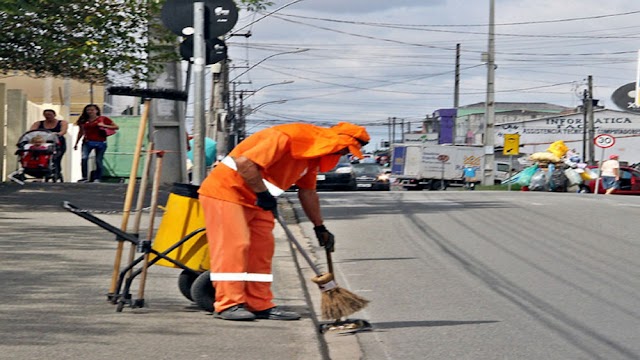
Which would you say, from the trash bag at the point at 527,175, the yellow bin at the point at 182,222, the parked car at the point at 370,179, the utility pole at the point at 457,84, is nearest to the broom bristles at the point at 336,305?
the yellow bin at the point at 182,222

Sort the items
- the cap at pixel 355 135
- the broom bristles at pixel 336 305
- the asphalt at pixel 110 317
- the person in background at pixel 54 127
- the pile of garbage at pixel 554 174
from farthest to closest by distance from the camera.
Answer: the pile of garbage at pixel 554 174, the person in background at pixel 54 127, the broom bristles at pixel 336 305, the cap at pixel 355 135, the asphalt at pixel 110 317

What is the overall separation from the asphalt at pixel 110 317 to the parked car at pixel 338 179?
2957 centimetres

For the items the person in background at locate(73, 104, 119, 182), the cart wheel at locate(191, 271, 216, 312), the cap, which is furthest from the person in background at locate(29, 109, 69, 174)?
the cap

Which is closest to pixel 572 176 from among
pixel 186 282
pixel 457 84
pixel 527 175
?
pixel 527 175

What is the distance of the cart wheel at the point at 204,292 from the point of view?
9.07 meters

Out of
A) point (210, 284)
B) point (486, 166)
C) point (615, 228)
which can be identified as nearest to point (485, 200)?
point (615, 228)

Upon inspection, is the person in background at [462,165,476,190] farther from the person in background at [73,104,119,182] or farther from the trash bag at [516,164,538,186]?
the person in background at [73,104,119,182]

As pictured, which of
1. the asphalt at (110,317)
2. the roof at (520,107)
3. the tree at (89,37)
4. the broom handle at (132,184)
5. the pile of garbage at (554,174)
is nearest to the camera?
the asphalt at (110,317)

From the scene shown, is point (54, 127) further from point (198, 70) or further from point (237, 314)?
point (237, 314)

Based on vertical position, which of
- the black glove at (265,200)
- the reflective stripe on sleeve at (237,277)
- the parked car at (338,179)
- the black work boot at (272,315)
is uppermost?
the black glove at (265,200)

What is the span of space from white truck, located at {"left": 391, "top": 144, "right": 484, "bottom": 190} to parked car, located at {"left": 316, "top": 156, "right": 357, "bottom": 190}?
1415 cm

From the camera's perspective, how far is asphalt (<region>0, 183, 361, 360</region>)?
7.58 meters

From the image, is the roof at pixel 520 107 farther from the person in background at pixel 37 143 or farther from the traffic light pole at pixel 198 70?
the traffic light pole at pixel 198 70

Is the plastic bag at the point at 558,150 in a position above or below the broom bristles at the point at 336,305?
above
